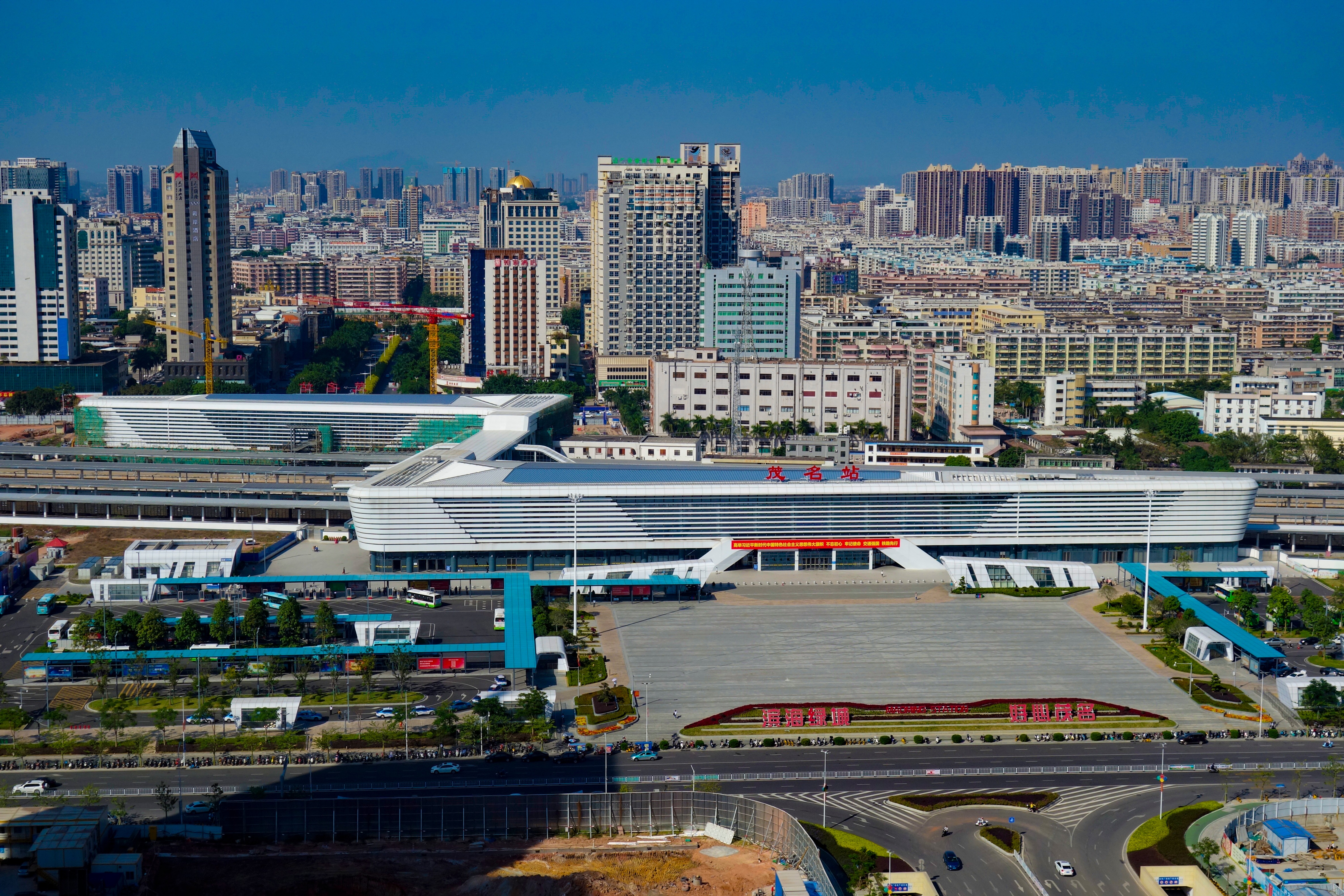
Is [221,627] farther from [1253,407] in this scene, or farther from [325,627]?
[1253,407]

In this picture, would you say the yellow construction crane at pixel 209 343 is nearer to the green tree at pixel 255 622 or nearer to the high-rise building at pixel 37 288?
the high-rise building at pixel 37 288

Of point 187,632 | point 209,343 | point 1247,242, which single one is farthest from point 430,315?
point 1247,242

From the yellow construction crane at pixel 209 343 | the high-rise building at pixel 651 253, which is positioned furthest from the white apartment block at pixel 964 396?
the yellow construction crane at pixel 209 343

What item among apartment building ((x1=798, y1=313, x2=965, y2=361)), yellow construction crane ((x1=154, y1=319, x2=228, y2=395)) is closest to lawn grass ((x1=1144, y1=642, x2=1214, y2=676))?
apartment building ((x1=798, y1=313, x2=965, y2=361))

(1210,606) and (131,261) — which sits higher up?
(131,261)

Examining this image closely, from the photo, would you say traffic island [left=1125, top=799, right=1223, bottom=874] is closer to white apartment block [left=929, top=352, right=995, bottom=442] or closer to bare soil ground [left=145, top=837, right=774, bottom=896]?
bare soil ground [left=145, top=837, right=774, bottom=896]

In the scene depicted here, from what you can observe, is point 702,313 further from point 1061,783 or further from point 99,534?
point 1061,783

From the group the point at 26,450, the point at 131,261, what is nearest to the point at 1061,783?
the point at 26,450
